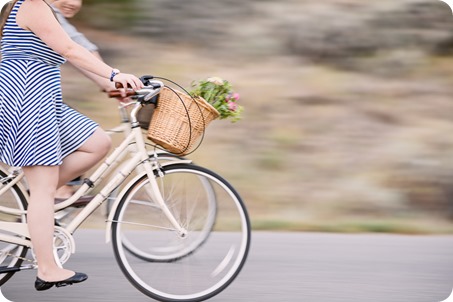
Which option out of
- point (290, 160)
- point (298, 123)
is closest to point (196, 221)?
point (290, 160)

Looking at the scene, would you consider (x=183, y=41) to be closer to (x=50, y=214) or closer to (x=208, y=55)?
(x=208, y=55)

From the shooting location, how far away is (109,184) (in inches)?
168

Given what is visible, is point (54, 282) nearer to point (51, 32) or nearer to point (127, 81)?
point (127, 81)

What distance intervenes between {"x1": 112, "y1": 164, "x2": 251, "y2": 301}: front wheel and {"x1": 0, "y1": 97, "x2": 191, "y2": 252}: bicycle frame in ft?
0.18

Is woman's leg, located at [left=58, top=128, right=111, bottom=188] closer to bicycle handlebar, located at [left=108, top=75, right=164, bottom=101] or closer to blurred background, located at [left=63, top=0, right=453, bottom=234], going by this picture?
bicycle handlebar, located at [left=108, top=75, right=164, bottom=101]

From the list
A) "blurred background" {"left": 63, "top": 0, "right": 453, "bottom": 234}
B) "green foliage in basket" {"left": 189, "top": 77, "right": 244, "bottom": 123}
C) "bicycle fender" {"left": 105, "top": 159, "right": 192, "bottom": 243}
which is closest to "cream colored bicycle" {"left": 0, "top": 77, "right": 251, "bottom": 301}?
"bicycle fender" {"left": 105, "top": 159, "right": 192, "bottom": 243}

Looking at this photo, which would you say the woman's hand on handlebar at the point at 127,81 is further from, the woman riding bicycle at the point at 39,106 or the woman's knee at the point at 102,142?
the woman's knee at the point at 102,142

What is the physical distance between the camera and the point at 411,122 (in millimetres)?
7660

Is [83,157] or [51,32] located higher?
[51,32]

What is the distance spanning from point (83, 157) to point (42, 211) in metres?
0.35

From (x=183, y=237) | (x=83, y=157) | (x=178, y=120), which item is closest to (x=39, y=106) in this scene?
(x=83, y=157)

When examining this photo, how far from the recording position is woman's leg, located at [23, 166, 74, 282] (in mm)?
4039

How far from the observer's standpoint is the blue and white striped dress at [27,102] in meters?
3.97

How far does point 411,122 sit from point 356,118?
51 centimetres
